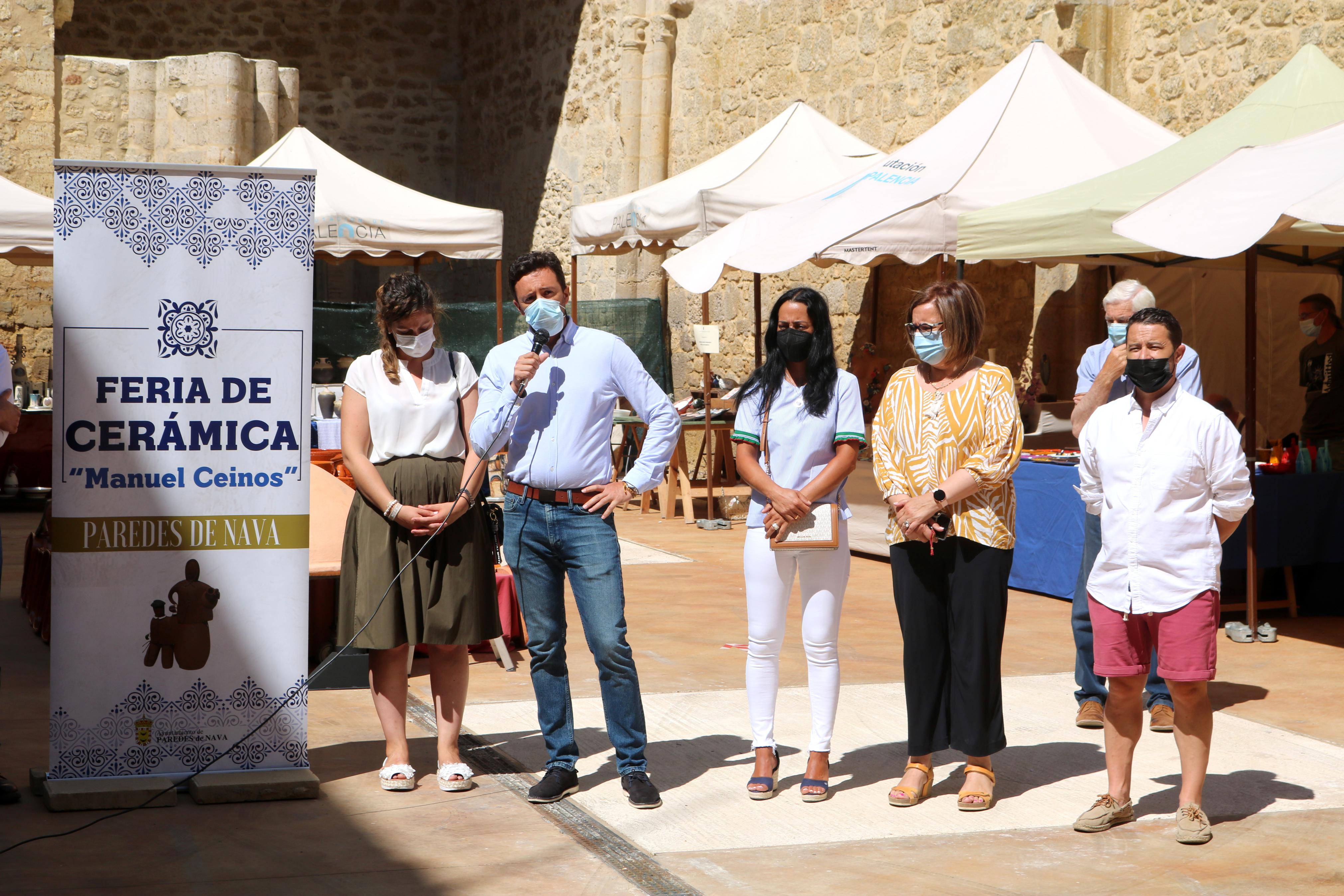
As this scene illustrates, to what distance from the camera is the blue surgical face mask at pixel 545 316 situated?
422 cm

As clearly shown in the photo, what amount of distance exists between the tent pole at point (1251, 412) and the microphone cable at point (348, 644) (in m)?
4.28

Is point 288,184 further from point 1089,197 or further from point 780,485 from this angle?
point 1089,197

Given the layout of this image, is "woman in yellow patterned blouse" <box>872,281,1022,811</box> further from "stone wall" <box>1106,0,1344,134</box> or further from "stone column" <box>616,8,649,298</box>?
"stone column" <box>616,8,649,298</box>

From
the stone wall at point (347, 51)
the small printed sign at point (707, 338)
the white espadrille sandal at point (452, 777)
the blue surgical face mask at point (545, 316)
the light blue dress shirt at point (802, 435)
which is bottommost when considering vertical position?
the white espadrille sandal at point (452, 777)

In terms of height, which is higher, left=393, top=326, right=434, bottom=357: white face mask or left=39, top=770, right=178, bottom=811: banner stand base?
left=393, top=326, right=434, bottom=357: white face mask

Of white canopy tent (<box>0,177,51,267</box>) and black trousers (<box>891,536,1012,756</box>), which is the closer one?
black trousers (<box>891,536,1012,756</box>)

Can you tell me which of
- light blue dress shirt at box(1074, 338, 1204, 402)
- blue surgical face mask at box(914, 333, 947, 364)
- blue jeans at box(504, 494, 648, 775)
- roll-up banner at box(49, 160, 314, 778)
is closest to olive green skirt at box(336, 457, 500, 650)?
blue jeans at box(504, 494, 648, 775)

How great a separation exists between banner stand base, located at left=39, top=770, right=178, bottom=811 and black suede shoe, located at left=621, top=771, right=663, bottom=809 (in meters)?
1.34

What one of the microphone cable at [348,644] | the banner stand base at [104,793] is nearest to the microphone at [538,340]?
the microphone cable at [348,644]

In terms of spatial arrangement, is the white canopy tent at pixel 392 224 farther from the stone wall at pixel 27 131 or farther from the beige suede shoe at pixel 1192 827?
the beige suede shoe at pixel 1192 827

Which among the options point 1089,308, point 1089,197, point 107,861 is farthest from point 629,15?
point 107,861

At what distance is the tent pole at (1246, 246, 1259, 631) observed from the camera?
7.02 meters

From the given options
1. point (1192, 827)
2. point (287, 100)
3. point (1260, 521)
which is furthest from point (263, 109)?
point (1192, 827)

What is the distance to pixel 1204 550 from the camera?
3.93m
